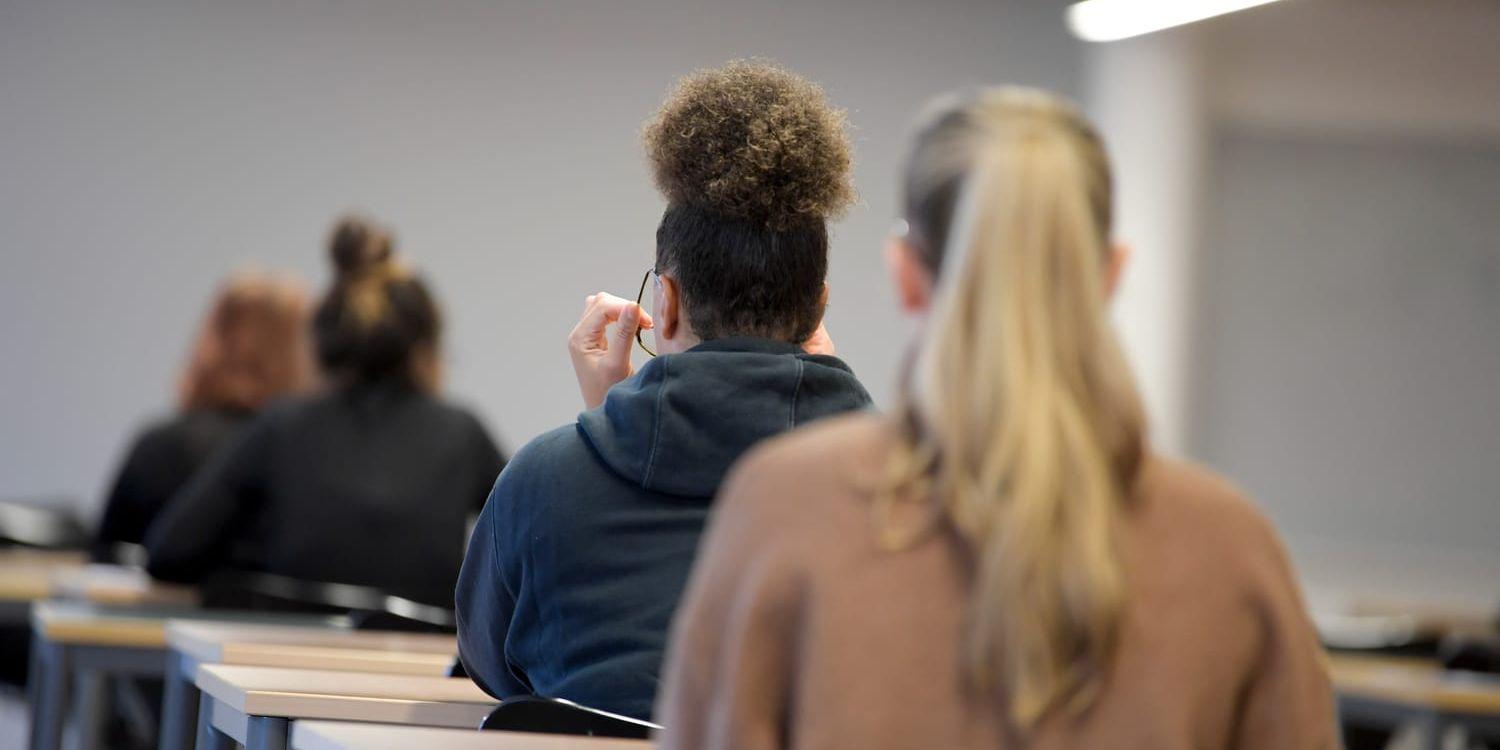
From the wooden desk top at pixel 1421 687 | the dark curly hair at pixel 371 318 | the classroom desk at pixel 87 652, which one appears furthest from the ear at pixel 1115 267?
the dark curly hair at pixel 371 318

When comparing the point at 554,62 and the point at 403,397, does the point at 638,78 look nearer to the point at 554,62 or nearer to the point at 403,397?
the point at 554,62

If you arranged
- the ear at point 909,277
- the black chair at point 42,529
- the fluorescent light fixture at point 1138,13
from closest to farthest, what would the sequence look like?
1. the ear at point 909,277
2. the black chair at point 42,529
3. the fluorescent light fixture at point 1138,13

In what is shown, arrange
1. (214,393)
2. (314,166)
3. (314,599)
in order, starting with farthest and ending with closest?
1. (314,166)
2. (214,393)
3. (314,599)

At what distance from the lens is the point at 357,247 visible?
4.03m

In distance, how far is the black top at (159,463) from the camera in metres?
4.77

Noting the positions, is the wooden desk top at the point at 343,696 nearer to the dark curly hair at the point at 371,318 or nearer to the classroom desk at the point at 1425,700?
the dark curly hair at the point at 371,318

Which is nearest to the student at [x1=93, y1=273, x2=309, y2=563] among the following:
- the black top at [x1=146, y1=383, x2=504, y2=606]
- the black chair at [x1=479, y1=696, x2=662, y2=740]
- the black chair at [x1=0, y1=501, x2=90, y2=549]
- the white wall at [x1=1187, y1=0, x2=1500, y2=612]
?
the black top at [x1=146, y1=383, x2=504, y2=606]

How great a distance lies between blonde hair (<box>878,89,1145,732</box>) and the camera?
1.14 meters

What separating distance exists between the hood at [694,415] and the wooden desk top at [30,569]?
312 centimetres

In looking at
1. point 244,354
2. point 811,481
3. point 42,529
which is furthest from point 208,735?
point 42,529

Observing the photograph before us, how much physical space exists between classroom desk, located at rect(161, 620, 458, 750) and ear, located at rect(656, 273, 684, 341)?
602mm

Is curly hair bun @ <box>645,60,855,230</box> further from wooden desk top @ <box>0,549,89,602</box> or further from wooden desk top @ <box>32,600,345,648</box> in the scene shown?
wooden desk top @ <box>0,549,89,602</box>

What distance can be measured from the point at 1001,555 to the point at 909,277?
22 centimetres

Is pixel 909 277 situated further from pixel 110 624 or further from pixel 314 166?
pixel 314 166
